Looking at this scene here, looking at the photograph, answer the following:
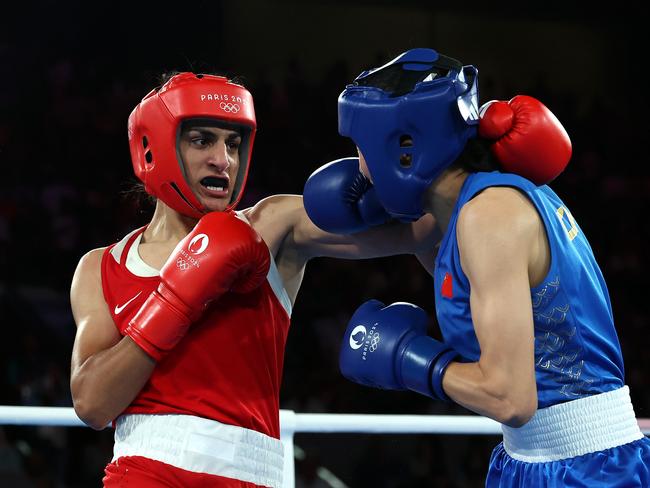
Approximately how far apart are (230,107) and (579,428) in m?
1.06

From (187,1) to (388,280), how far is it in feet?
8.69

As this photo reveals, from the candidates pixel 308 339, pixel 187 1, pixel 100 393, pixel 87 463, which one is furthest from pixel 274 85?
pixel 100 393

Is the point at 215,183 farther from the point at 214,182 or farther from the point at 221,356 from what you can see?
the point at 221,356

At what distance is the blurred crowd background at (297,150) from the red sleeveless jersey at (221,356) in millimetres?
2329

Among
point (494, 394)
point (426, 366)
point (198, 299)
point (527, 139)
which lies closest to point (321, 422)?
point (198, 299)

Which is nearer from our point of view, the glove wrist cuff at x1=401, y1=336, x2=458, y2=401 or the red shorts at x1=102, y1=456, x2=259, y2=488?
the glove wrist cuff at x1=401, y1=336, x2=458, y2=401

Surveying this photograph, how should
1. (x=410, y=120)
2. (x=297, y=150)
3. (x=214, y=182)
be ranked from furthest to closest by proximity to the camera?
1. (x=297, y=150)
2. (x=214, y=182)
3. (x=410, y=120)

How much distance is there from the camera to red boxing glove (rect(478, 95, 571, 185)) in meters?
1.81

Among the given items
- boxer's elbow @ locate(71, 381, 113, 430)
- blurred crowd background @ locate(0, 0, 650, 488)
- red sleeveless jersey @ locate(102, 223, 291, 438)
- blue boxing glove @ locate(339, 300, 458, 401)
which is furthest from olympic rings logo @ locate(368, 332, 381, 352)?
blurred crowd background @ locate(0, 0, 650, 488)

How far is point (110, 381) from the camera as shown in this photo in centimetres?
197

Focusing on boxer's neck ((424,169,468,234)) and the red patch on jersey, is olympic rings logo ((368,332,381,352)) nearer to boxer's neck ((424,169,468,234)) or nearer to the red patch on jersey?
the red patch on jersey

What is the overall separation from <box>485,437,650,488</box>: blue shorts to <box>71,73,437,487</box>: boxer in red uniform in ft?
2.05

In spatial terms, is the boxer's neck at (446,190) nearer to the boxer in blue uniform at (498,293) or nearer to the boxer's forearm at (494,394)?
the boxer in blue uniform at (498,293)

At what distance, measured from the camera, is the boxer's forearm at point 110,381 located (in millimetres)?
1963
